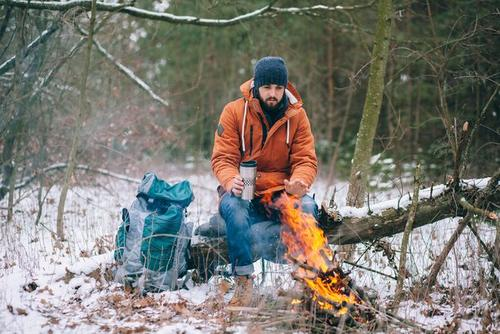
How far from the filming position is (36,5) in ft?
19.2

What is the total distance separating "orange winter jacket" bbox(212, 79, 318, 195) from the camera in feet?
14.8

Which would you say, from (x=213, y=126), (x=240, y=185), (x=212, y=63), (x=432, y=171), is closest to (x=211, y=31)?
(x=212, y=63)

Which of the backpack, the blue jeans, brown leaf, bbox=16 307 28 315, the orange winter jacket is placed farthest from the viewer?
the orange winter jacket

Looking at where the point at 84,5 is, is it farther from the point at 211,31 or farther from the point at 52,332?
the point at 211,31

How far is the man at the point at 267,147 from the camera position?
4.33m

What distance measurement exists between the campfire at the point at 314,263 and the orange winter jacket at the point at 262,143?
36 centimetres

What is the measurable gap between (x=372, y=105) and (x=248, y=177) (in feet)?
7.22

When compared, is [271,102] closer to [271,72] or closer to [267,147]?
[271,72]

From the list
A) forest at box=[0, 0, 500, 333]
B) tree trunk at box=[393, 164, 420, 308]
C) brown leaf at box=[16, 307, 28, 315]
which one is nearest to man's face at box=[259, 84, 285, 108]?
forest at box=[0, 0, 500, 333]

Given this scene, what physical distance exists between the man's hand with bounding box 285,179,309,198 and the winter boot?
798 mm

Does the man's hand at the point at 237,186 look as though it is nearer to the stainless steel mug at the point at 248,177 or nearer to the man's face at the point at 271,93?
the stainless steel mug at the point at 248,177

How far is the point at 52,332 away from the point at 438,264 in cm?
308

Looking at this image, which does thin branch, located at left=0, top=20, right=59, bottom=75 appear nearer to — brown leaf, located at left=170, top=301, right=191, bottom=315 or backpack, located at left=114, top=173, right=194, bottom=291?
backpack, located at left=114, top=173, right=194, bottom=291

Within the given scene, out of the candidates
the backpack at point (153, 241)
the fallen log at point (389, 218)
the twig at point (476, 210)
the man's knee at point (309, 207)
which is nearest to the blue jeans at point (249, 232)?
the man's knee at point (309, 207)
